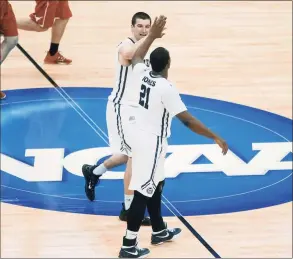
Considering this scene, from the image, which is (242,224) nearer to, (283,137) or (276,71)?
(283,137)

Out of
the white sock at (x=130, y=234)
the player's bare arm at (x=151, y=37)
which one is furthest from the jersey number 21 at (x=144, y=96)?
the white sock at (x=130, y=234)

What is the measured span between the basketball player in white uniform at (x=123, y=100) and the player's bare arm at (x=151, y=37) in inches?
2.3

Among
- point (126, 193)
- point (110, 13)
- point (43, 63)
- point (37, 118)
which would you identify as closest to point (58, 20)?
point (43, 63)

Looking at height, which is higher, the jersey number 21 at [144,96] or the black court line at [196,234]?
the jersey number 21 at [144,96]

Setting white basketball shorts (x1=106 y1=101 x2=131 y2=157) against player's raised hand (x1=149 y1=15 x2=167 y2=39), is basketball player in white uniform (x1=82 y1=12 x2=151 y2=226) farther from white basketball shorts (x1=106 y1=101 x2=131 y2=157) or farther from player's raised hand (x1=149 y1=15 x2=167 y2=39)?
player's raised hand (x1=149 y1=15 x2=167 y2=39)

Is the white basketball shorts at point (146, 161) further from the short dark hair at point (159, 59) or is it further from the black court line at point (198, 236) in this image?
the black court line at point (198, 236)

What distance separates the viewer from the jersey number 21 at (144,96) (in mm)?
7059

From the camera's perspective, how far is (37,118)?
10.5 m

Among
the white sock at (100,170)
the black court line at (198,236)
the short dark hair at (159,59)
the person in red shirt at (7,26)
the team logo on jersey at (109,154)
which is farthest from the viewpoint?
the person in red shirt at (7,26)

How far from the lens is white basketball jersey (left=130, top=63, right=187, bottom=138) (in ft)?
22.9

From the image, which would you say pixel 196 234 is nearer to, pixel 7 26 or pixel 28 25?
pixel 7 26

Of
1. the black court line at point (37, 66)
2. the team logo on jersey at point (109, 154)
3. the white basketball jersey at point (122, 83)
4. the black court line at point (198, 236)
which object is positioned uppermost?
the white basketball jersey at point (122, 83)

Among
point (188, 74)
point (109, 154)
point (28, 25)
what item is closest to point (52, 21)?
point (28, 25)

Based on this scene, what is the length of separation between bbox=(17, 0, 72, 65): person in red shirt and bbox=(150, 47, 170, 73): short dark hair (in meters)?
5.16
